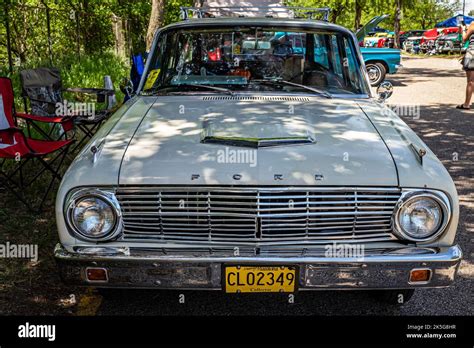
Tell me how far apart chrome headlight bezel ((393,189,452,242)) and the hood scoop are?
614 mm

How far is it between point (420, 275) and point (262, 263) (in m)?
0.83

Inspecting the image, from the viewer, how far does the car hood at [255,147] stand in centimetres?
263

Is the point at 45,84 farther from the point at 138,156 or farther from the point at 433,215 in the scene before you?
the point at 433,215

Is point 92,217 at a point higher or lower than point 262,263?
higher

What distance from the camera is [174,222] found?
2682mm

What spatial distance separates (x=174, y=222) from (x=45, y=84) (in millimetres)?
4927

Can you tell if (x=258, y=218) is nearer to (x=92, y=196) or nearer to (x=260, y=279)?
(x=260, y=279)

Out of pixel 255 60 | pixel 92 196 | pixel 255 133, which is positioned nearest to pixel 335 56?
pixel 255 60

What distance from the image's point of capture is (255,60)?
4.20 metres

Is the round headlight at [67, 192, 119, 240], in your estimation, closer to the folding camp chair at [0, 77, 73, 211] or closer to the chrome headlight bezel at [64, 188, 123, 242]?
the chrome headlight bezel at [64, 188, 123, 242]

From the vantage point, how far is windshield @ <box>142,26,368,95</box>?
4086 mm

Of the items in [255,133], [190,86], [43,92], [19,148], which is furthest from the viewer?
[43,92]

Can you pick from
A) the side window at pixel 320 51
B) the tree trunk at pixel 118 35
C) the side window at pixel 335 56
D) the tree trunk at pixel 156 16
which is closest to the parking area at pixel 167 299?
the side window at pixel 335 56

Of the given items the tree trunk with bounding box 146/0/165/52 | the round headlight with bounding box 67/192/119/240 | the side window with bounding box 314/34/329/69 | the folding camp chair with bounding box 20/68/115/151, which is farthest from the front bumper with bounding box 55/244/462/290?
the tree trunk with bounding box 146/0/165/52
